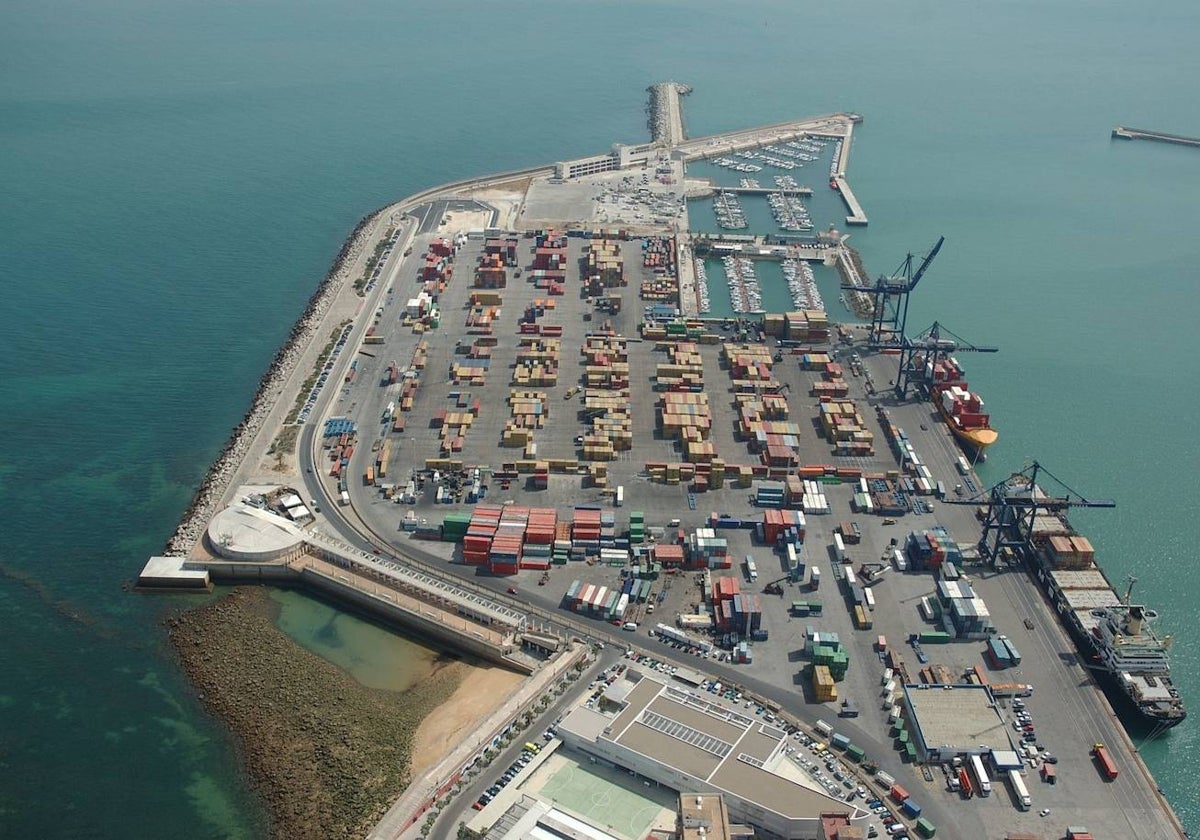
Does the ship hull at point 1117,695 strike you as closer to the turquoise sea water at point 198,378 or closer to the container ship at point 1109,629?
the container ship at point 1109,629

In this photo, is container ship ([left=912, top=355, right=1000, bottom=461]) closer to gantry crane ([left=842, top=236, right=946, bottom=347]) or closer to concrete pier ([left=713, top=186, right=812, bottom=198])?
gantry crane ([left=842, top=236, right=946, bottom=347])

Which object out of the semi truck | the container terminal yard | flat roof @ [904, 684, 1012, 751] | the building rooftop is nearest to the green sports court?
the container terminal yard

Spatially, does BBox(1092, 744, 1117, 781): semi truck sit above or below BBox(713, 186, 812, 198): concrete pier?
below

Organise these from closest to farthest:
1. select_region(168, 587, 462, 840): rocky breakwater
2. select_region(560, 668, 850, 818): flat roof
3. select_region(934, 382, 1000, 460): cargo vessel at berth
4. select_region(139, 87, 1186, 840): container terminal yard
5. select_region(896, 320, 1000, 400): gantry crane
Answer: select_region(560, 668, 850, 818): flat roof < select_region(139, 87, 1186, 840): container terminal yard < select_region(168, 587, 462, 840): rocky breakwater < select_region(934, 382, 1000, 460): cargo vessel at berth < select_region(896, 320, 1000, 400): gantry crane

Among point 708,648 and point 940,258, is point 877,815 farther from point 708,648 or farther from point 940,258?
point 940,258

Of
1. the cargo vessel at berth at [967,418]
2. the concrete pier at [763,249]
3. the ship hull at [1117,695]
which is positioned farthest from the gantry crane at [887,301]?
the ship hull at [1117,695]

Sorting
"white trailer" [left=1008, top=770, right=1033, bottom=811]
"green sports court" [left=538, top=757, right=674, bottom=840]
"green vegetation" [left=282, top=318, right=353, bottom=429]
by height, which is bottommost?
"white trailer" [left=1008, top=770, right=1033, bottom=811]

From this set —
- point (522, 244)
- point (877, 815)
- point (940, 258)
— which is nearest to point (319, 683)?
point (877, 815)
